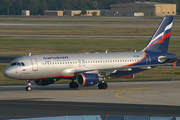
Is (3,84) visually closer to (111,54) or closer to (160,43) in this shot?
Answer: (111,54)

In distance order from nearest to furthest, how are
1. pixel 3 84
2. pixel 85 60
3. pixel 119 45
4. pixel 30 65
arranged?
pixel 30 65, pixel 85 60, pixel 3 84, pixel 119 45

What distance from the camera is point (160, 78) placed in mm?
55375

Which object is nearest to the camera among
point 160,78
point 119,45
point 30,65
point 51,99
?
point 51,99

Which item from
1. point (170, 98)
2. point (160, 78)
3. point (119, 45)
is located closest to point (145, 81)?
point (160, 78)

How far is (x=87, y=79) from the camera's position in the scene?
4328 cm

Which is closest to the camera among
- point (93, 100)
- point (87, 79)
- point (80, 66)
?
point (93, 100)

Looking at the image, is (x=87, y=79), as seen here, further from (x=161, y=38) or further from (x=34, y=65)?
(x=161, y=38)

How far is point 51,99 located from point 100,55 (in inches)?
474

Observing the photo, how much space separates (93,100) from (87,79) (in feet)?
20.6

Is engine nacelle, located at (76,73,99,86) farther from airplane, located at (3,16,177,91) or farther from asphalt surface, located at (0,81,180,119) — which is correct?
asphalt surface, located at (0,81,180,119)

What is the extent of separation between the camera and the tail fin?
172 feet

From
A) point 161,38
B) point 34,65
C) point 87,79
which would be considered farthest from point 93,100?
point 161,38

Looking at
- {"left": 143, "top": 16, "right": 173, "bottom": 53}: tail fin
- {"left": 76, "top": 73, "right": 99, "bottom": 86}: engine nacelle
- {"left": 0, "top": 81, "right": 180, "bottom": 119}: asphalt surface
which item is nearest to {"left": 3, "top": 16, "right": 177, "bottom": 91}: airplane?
{"left": 76, "top": 73, "right": 99, "bottom": 86}: engine nacelle

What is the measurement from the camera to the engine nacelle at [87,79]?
43250mm
